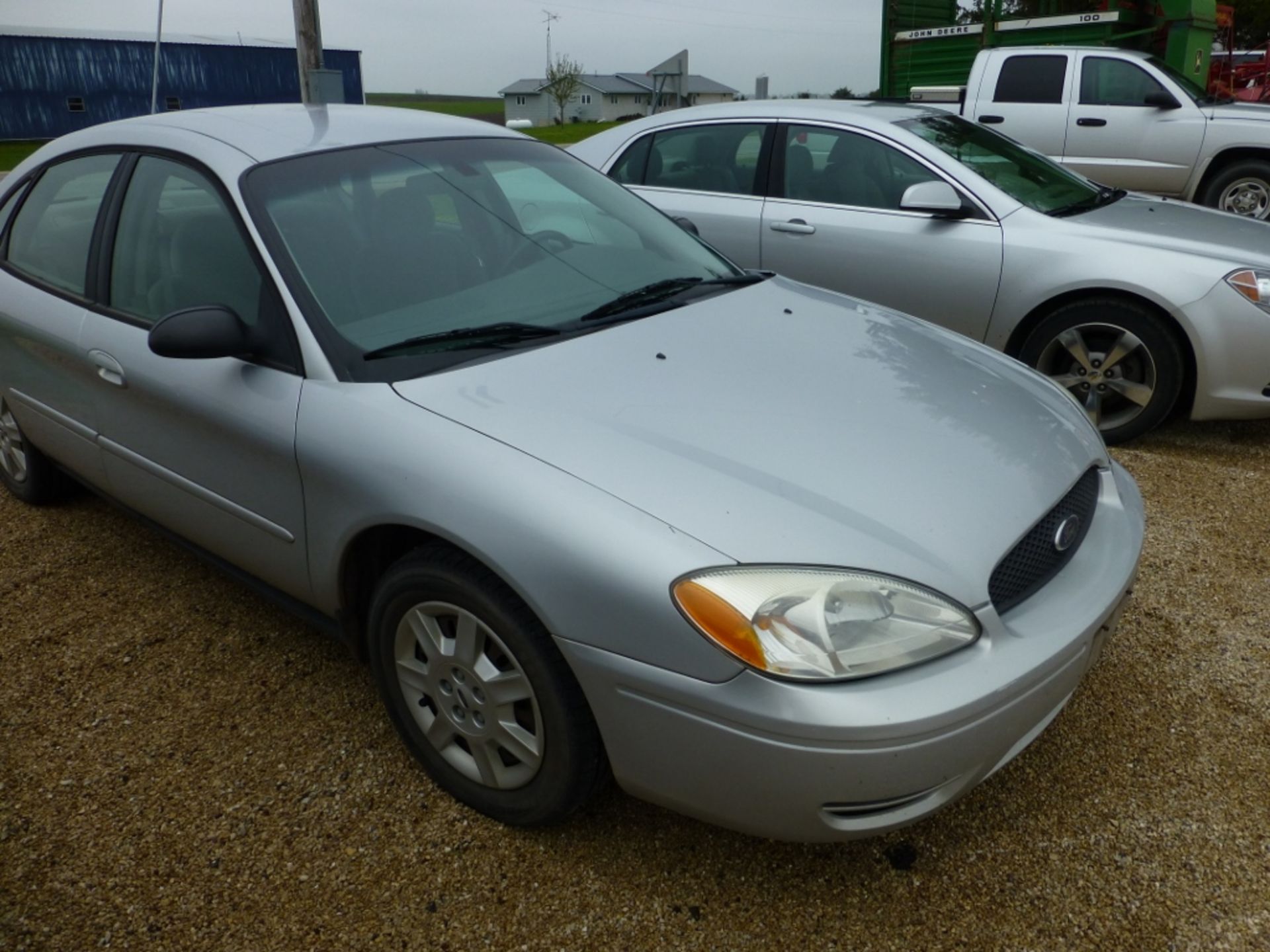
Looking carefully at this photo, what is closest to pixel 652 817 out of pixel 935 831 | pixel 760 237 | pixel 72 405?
pixel 935 831

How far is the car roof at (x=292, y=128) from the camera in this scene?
2734mm

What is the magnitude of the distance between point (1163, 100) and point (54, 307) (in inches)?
356

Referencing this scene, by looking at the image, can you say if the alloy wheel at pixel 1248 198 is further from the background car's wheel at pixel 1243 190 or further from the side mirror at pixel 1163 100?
the side mirror at pixel 1163 100

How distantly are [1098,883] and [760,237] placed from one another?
3660 millimetres

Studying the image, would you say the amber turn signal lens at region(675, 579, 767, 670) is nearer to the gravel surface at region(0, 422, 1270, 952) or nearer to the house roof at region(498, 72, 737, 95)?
the gravel surface at region(0, 422, 1270, 952)

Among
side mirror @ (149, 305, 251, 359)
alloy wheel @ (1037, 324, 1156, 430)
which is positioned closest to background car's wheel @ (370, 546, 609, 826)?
side mirror @ (149, 305, 251, 359)

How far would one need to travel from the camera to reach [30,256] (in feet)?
11.0

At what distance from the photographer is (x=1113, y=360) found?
170 inches

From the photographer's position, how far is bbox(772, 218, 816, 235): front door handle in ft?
16.1

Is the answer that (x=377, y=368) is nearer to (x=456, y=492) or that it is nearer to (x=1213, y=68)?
(x=456, y=492)

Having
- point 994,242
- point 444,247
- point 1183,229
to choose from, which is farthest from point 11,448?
point 1183,229

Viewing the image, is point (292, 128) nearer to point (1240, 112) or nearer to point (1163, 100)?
point (1163, 100)

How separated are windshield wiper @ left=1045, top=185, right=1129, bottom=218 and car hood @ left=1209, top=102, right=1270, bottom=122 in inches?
173

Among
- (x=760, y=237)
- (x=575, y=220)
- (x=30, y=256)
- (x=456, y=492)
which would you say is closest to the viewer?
(x=456, y=492)
